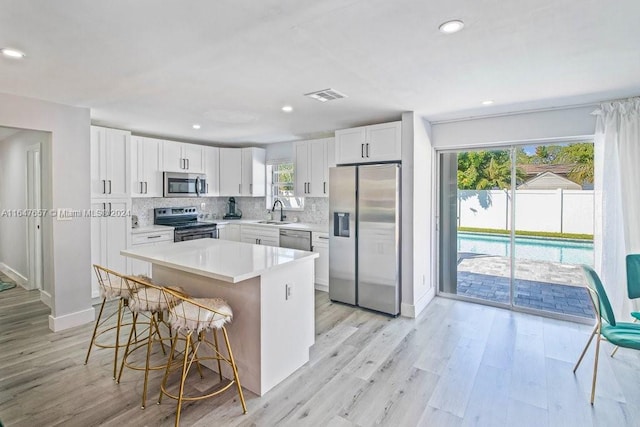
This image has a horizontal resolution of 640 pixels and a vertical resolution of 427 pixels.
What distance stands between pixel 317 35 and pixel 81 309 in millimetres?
3881

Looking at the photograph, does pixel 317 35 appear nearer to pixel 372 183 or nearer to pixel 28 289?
pixel 372 183

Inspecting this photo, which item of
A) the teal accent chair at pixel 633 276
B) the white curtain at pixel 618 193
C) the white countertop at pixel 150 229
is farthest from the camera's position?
the white countertop at pixel 150 229

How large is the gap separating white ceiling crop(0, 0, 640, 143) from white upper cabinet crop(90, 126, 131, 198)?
67 cm

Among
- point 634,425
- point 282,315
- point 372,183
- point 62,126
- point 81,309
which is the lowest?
point 634,425

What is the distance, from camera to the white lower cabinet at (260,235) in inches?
211

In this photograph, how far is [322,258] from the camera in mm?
4867

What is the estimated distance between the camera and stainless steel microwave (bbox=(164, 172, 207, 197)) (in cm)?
527

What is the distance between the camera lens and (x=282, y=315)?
261 cm

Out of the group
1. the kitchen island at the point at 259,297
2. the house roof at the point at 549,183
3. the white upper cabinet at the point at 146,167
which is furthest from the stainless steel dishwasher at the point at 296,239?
the house roof at the point at 549,183

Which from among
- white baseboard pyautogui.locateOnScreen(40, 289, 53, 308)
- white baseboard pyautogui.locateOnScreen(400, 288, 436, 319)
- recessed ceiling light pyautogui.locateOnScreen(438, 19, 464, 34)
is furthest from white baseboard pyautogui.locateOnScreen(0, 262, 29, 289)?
recessed ceiling light pyautogui.locateOnScreen(438, 19, 464, 34)

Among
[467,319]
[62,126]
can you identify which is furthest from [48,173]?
[467,319]

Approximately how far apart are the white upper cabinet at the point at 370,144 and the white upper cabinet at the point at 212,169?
2662 millimetres

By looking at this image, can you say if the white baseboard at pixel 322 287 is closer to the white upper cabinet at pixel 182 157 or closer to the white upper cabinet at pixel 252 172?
the white upper cabinet at pixel 252 172

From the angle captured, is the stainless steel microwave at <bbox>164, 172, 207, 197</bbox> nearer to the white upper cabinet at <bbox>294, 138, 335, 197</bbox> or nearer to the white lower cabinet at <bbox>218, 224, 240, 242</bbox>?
the white lower cabinet at <bbox>218, 224, 240, 242</bbox>
